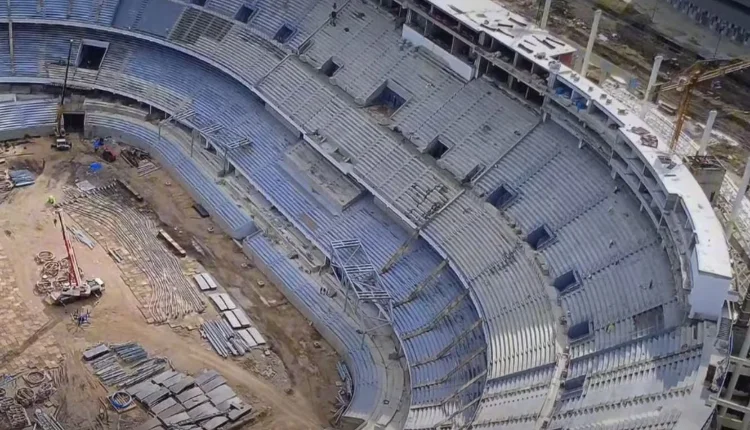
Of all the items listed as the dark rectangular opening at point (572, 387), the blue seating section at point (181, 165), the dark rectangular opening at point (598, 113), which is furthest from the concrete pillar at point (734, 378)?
the blue seating section at point (181, 165)

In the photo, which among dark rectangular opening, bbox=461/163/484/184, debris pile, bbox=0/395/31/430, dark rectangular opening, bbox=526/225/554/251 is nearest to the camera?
debris pile, bbox=0/395/31/430

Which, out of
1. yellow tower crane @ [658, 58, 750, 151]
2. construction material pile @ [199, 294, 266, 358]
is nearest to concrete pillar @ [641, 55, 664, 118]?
yellow tower crane @ [658, 58, 750, 151]

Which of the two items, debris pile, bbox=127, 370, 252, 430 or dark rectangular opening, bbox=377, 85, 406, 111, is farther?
dark rectangular opening, bbox=377, 85, 406, 111

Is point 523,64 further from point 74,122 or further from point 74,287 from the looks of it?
point 74,122

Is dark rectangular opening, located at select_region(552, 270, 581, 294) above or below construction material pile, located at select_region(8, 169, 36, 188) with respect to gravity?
below

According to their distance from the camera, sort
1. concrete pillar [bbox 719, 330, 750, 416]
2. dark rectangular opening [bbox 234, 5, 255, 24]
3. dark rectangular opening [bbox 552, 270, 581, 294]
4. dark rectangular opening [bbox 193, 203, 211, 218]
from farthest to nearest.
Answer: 1. dark rectangular opening [bbox 234, 5, 255, 24]
2. dark rectangular opening [bbox 193, 203, 211, 218]
3. dark rectangular opening [bbox 552, 270, 581, 294]
4. concrete pillar [bbox 719, 330, 750, 416]

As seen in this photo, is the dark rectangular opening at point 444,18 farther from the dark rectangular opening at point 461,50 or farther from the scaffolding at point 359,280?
the scaffolding at point 359,280

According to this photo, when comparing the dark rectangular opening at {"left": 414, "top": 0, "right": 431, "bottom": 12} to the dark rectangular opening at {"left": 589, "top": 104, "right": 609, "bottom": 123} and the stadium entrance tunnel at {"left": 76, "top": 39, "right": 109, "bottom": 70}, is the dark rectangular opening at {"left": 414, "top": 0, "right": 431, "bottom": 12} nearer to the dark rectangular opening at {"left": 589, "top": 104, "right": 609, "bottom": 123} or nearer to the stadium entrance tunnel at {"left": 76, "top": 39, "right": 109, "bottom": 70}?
the dark rectangular opening at {"left": 589, "top": 104, "right": 609, "bottom": 123}
